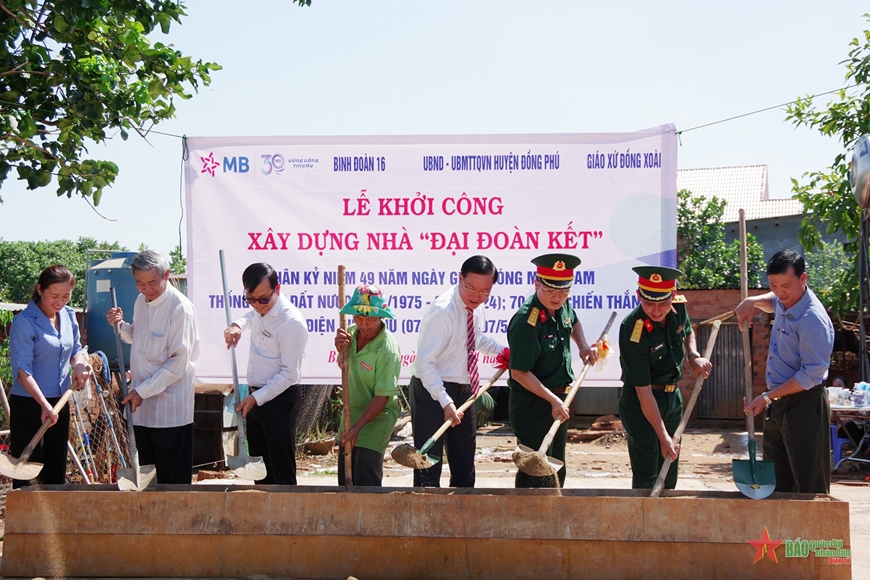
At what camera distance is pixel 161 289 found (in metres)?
4.56

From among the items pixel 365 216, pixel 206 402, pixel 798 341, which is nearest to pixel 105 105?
pixel 365 216

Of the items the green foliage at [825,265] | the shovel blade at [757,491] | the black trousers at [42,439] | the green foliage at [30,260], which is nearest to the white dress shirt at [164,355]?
the black trousers at [42,439]

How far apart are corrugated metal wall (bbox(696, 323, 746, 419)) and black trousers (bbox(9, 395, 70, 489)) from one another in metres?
9.71

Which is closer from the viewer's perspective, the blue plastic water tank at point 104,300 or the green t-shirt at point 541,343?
the green t-shirt at point 541,343

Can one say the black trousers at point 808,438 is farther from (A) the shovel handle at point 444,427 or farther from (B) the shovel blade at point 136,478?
(B) the shovel blade at point 136,478

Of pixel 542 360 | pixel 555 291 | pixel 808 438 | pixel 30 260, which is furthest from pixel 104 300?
pixel 30 260

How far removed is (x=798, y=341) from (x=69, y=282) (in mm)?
4147

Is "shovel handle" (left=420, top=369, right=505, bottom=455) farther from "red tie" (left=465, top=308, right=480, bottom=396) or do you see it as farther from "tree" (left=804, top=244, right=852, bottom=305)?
"tree" (left=804, top=244, right=852, bottom=305)

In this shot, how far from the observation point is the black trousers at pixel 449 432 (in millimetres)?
4602

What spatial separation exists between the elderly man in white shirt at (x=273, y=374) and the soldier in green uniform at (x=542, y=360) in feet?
4.15

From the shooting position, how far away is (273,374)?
15.5 ft

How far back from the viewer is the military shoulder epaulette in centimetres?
446

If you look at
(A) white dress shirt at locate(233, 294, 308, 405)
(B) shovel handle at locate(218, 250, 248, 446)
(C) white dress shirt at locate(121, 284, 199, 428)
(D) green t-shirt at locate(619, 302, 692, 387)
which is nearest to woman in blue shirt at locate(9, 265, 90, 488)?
(C) white dress shirt at locate(121, 284, 199, 428)

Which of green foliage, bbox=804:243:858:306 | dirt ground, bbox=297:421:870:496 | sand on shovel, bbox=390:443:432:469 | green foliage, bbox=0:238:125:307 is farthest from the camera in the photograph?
green foliage, bbox=0:238:125:307
